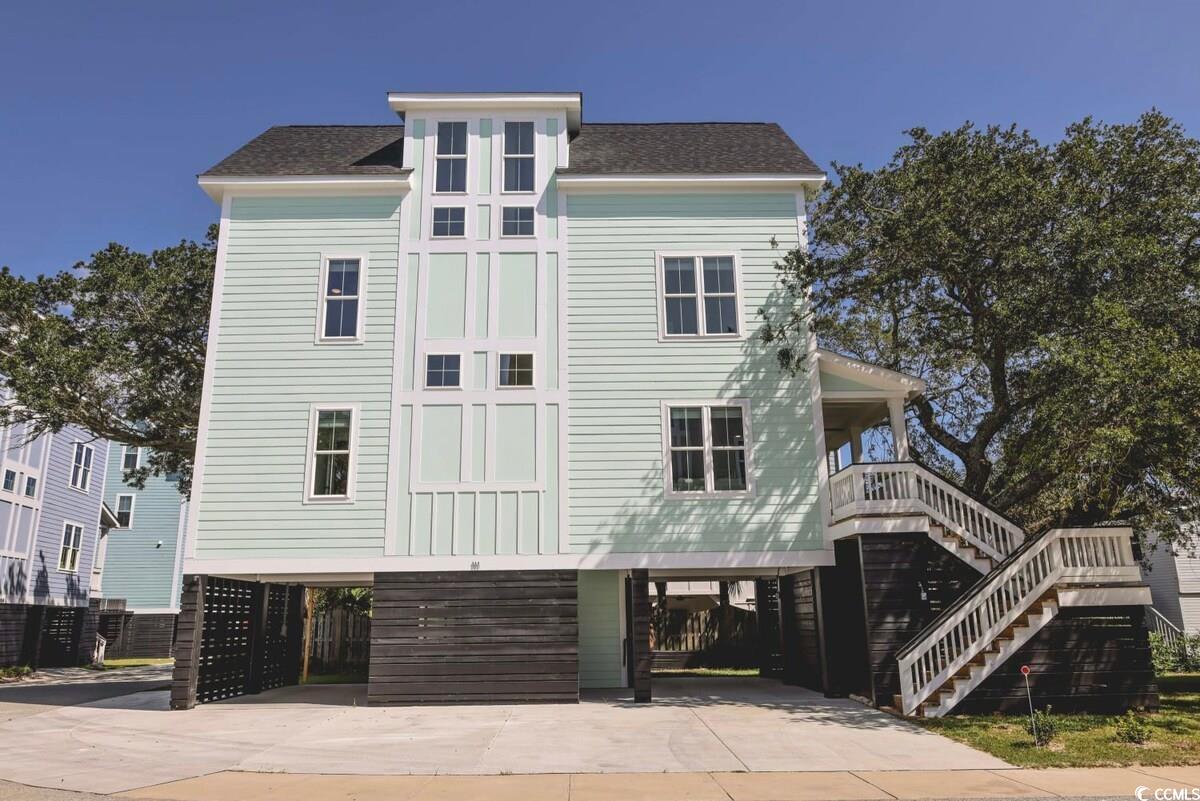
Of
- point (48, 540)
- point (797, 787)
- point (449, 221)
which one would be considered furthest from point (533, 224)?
point (48, 540)

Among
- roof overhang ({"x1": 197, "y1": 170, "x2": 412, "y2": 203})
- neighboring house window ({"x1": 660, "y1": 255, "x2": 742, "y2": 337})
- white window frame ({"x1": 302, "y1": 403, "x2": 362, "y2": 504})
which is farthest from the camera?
roof overhang ({"x1": 197, "y1": 170, "x2": 412, "y2": 203})

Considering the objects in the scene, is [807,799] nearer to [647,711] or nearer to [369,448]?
[647,711]

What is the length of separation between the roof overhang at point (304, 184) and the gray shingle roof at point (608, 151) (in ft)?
0.50

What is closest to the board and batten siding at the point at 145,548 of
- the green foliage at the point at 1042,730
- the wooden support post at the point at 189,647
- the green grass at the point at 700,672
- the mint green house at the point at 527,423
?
the mint green house at the point at 527,423

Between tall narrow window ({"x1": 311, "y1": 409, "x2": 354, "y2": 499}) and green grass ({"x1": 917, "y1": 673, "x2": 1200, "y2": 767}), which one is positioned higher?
tall narrow window ({"x1": 311, "y1": 409, "x2": 354, "y2": 499})

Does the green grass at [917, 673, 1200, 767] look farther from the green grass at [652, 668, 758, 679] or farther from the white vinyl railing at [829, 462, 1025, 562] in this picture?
the green grass at [652, 668, 758, 679]

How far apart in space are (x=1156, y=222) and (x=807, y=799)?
40.8ft

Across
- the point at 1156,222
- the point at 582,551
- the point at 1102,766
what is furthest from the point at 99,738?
the point at 1156,222

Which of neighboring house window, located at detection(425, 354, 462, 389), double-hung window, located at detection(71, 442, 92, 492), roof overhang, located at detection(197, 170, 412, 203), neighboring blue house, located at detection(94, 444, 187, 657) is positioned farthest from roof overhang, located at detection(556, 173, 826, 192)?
neighboring blue house, located at detection(94, 444, 187, 657)

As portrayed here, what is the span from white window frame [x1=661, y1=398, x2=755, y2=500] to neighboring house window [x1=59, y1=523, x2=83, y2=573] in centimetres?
2439

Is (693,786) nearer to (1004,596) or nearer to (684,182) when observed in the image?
(1004,596)

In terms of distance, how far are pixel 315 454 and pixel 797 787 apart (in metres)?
10.3

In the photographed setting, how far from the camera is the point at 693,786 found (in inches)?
323

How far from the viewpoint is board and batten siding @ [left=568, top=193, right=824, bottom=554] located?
576 inches
